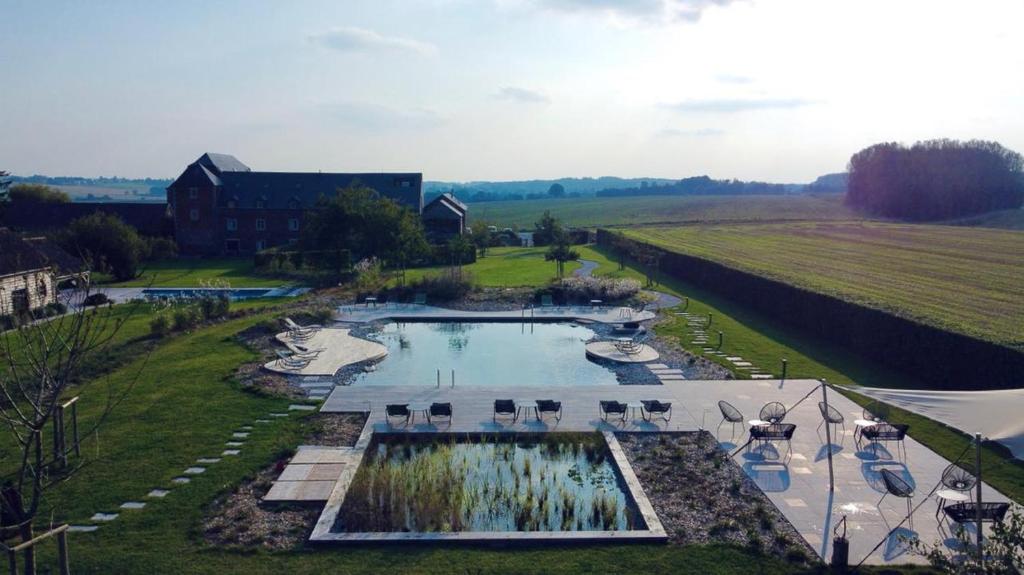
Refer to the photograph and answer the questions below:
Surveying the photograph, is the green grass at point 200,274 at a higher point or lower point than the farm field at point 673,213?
lower

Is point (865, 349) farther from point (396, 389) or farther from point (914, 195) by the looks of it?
point (914, 195)

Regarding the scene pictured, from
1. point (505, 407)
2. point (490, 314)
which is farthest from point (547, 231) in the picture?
point (505, 407)

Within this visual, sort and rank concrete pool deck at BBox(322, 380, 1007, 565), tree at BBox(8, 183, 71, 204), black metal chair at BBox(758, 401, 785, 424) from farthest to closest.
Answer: tree at BBox(8, 183, 71, 204) < black metal chair at BBox(758, 401, 785, 424) < concrete pool deck at BBox(322, 380, 1007, 565)

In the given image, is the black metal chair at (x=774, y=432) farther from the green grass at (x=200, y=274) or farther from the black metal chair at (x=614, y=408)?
the green grass at (x=200, y=274)

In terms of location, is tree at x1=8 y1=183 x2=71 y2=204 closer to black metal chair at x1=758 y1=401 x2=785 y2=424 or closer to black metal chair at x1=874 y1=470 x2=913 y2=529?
black metal chair at x1=758 y1=401 x2=785 y2=424

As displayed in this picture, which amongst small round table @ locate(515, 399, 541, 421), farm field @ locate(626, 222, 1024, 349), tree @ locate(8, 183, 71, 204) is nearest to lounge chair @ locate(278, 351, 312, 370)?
small round table @ locate(515, 399, 541, 421)

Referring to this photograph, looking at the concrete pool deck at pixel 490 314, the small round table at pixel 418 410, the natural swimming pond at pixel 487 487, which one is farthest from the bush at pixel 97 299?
the concrete pool deck at pixel 490 314

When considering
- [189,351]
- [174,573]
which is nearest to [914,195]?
[189,351]
